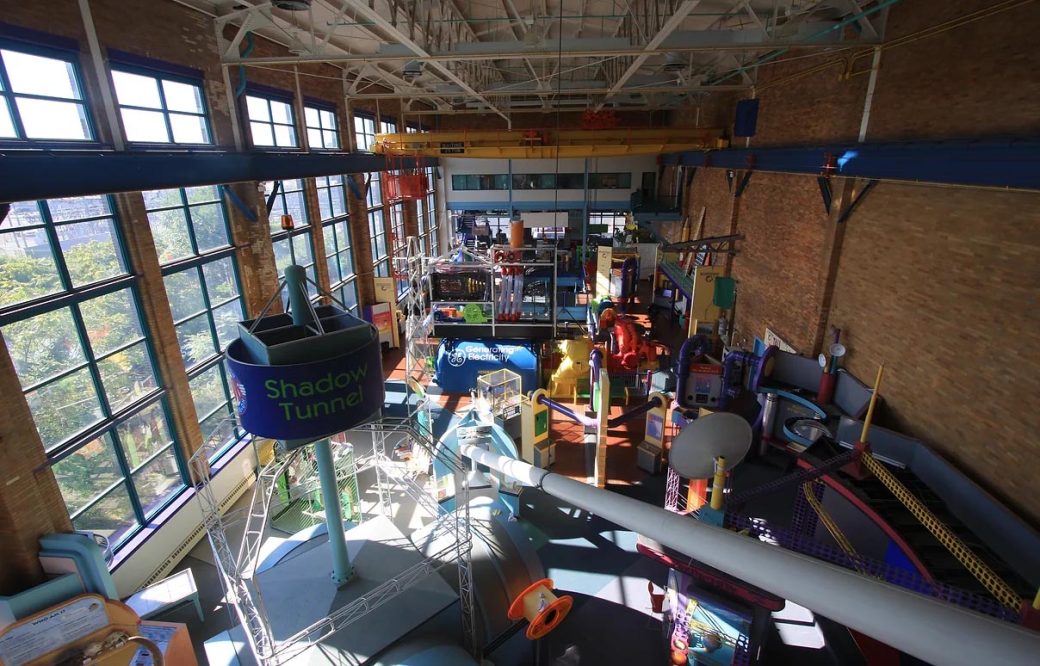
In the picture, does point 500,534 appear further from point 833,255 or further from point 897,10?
point 897,10

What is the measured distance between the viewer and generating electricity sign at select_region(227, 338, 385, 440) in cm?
377

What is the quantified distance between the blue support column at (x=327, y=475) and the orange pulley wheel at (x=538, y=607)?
1.78 metres

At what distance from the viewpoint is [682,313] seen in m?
19.0

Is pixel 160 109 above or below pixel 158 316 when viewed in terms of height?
above

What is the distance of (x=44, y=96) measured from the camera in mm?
6551

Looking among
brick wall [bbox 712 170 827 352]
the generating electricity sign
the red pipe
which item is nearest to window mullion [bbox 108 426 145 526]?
the generating electricity sign

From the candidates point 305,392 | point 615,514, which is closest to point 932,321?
point 615,514

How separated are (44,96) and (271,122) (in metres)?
Answer: 5.36

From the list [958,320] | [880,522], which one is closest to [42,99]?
[880,522]

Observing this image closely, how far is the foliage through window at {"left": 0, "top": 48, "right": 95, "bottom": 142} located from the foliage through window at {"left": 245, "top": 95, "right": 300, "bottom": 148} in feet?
11.6

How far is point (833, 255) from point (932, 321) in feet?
9.02

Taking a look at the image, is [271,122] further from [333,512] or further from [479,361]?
[333,512]

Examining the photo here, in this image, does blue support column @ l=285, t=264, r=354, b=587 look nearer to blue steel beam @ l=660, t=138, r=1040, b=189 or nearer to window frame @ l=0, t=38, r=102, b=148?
window frame @ l=0, t=38, r=102, b=148

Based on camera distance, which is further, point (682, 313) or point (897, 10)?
point (682, 313)
